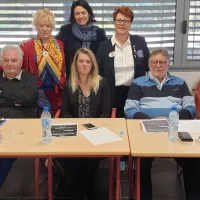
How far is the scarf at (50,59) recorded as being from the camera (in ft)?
10.1

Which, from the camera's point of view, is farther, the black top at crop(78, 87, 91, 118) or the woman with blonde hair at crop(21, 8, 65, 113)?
the woman with blonde hair at crop(21, 8, 65, 113)

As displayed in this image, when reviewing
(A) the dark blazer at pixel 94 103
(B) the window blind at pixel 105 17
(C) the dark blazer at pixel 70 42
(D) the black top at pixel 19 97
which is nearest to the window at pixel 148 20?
(B) the window blind at pixel 105 17

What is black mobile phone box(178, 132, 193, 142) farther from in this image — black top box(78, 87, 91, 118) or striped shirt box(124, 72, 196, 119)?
black top box(78, 87, 91, 118)

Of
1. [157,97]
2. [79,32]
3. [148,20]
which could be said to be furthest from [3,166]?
[148,20]

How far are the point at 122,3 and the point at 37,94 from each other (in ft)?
5.89

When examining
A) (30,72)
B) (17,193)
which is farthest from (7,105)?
(17,193)

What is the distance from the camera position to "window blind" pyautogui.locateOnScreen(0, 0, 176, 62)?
3969mm

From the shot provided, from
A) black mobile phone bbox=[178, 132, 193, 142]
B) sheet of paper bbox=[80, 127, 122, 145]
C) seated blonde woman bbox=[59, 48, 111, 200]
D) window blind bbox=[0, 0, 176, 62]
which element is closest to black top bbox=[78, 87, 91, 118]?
seated blonde woman bbox=[59, 48, 111, 200]

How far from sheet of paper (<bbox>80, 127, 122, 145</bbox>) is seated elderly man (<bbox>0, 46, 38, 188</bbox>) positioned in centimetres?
91

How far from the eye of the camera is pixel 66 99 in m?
2.82

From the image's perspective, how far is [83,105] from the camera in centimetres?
279

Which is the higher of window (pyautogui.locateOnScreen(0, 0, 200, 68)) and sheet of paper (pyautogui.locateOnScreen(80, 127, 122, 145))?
window (pyautogui.locateOnScreen(0, 0, 200, 68))

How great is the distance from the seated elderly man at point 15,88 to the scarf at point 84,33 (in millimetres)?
610

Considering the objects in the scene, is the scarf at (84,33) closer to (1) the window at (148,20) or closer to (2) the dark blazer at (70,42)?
(2) the dark blazer at (70,42)
